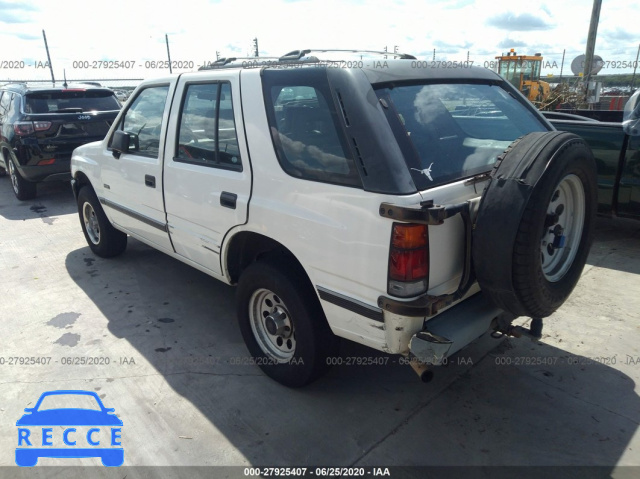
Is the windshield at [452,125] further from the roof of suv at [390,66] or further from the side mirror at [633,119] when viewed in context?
the side mirror at [633,119]

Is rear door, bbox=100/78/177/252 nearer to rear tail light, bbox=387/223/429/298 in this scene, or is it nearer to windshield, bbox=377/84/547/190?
windshield, bbox=377/84/547/190

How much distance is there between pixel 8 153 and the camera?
7.93 metres

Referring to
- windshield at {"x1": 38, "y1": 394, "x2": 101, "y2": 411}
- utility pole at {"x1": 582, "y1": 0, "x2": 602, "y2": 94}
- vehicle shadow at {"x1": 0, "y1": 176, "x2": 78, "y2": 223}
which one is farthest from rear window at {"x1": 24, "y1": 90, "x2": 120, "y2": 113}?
utility pole at {"x1": 582, "y1": 0, "x2": 602, "y2": 94}

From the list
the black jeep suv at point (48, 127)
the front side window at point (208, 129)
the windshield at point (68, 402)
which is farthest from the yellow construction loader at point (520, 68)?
the windshield at point (68, 402)

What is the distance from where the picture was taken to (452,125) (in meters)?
2.73

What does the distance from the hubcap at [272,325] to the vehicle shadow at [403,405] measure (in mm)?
212

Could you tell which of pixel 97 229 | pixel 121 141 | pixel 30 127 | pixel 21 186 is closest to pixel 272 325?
pixel 121 141

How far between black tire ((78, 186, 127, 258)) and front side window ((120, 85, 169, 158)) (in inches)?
45.3

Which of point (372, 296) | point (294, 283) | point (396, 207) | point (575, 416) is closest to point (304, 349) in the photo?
point (294, 283)

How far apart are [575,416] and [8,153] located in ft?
29.1

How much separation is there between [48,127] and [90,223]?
2.87 metres

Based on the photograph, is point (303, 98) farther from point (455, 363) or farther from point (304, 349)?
point (455, 363)

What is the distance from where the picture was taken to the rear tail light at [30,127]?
23.3 ft

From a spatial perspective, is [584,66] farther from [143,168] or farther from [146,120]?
[143,168]
